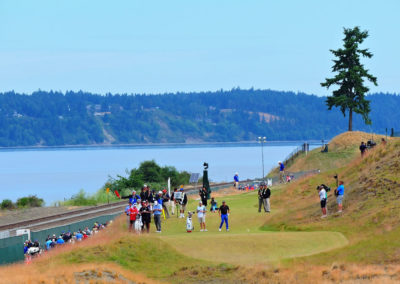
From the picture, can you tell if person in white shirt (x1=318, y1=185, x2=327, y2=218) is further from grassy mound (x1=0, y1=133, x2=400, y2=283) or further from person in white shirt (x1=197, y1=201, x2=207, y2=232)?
person in white shirt (x1=197, y1=201, x2=207, y2=232)

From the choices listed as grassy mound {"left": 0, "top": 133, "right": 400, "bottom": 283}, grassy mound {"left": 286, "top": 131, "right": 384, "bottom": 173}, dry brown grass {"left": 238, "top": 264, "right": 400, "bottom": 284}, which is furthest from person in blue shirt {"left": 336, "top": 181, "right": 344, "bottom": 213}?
grassy mound {"left": 286, "top": 131, "right": 384, "bottom": 173}

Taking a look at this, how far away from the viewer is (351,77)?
305 feet

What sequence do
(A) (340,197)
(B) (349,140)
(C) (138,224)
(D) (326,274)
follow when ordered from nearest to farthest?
1. (D) (326,274)
2. (C) (138,224)
3. (A) (340,197)
4. (B) (349,140)

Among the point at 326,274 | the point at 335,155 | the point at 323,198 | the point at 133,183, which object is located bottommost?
the point at 326,274

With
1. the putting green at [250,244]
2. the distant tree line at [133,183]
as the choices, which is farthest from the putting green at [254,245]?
the distant tree line at [133,183]

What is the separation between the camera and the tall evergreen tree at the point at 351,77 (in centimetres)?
9356

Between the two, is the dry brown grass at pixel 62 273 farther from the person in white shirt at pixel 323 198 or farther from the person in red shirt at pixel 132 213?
the person in white shirt at pixel 323 198

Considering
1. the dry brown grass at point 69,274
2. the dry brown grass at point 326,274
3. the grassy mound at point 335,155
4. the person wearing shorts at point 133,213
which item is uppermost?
the grassy mound at point 335,155

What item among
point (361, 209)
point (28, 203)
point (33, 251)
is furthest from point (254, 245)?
point (28, 203)

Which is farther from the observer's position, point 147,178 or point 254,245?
point 147,178

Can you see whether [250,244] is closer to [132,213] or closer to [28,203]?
[132,213]

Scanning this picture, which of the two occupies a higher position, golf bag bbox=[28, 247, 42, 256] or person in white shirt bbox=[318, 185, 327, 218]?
person in white shirt bbox=[318, 185, 327, 218]

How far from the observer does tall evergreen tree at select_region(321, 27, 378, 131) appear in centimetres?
9356

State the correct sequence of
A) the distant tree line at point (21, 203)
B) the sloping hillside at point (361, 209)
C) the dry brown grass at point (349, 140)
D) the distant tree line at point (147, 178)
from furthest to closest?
the distant tree line at point (147, 178), the dry brown grass at point (349, 140), the distant tree line at point (21, 203), the sloping hillside at point (361, 209)
